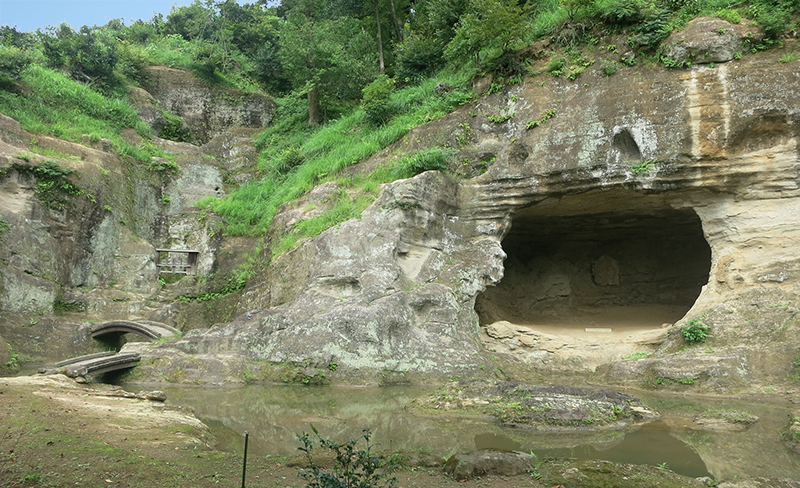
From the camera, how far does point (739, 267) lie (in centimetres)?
1062

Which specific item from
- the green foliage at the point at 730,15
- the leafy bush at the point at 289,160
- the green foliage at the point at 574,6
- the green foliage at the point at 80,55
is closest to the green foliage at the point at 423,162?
the green foliage at the point at 574,6

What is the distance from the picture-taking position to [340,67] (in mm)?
19094

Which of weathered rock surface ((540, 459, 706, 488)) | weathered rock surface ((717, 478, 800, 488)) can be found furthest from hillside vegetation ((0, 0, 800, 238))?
weathered rock surface ((717, 478, 800, 488))

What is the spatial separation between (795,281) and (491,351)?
604cm

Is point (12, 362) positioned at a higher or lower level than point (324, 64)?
lower

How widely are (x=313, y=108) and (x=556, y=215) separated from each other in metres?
11.2

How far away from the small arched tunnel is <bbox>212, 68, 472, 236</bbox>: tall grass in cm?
405

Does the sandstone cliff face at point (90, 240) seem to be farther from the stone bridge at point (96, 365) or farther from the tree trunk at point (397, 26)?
the tree trunk at point (397, 26)

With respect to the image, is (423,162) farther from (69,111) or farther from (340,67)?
(69,111)

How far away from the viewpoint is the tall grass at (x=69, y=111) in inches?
693

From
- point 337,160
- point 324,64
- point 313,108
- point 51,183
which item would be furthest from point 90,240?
point 324,64

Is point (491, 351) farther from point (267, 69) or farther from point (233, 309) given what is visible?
point (267, 69)

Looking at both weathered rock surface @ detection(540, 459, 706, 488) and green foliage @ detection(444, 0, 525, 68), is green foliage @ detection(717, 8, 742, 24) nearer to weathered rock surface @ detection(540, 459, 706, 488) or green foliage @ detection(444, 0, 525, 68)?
green foliage @ detection(444, 0, 525, 68)

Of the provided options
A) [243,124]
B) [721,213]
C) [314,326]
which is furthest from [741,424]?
[243,124]
